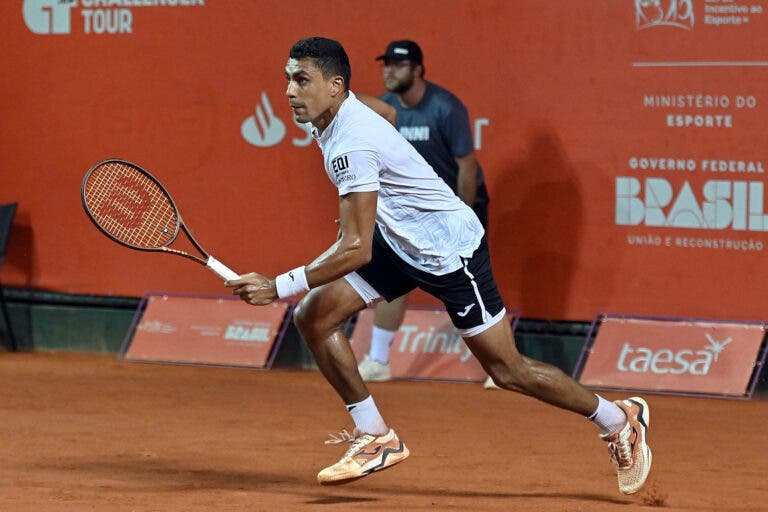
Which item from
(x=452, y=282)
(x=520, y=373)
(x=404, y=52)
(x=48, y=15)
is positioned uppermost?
(x=48, y=15)

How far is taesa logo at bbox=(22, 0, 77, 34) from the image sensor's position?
10.3 m

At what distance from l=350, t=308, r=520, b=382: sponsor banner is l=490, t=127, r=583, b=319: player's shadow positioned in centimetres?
45

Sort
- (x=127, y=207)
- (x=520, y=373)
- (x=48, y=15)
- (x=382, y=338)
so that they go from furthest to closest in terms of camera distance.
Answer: (x=48, y=15), (x=382, y=338), (x=127, y=207), (x=520, y=373)

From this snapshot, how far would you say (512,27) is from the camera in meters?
9.05

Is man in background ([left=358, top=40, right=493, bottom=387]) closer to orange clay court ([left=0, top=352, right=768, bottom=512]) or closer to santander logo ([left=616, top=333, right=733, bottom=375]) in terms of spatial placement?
santander logo ([left=616, top=333, right=733, bottom=375])

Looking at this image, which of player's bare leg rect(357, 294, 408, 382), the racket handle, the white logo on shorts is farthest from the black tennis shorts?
player's bare leg rect(357, 294, 408, 382)

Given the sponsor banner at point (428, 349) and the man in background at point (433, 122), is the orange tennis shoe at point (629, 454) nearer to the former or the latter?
the man in background at point (433, 122)

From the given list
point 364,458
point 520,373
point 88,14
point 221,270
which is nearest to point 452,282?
point 520,373

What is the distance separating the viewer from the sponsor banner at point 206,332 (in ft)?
32.0

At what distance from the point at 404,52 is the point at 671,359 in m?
2.40

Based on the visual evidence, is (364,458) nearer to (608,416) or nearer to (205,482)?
(205,482)

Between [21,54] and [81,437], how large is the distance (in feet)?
13.1

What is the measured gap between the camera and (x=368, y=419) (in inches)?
233

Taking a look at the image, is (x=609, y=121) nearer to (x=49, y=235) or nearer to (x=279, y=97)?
(x=279, y=97)
